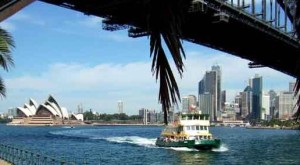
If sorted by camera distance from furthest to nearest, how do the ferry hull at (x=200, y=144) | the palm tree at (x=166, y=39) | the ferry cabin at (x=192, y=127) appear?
the ferry cabin at (x=192, y=127) → the ferry hull at (x=200, y=144) → the palm tree at (x=166, y=39)

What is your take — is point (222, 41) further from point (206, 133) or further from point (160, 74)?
point (160, 74)

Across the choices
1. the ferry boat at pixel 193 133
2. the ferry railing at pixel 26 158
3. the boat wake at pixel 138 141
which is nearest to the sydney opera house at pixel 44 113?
the boat wake at pixel 138 141

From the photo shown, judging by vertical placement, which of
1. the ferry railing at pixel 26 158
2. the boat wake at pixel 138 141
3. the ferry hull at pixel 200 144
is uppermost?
the ferry railing at pixel 26 158

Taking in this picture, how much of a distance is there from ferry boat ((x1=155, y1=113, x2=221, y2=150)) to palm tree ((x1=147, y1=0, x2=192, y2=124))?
1966 inches

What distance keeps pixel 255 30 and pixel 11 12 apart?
26102 mm

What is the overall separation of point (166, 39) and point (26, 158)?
1434 cm

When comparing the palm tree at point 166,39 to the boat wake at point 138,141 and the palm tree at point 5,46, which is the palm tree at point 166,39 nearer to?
A: the palm tree at point 5,46

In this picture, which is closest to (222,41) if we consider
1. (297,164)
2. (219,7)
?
(219,7)

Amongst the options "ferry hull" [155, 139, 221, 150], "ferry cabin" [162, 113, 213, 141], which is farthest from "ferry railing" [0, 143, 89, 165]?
"ferry cabin" [162, 113, 213, 141]

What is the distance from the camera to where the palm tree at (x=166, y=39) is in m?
2.29

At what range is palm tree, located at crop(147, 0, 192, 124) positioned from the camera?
2.29 metres

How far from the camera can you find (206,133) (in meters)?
54.4

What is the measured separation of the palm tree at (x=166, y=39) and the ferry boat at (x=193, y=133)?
49944 millimetres

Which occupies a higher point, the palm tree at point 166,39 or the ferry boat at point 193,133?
the palm tree at point 166,39
